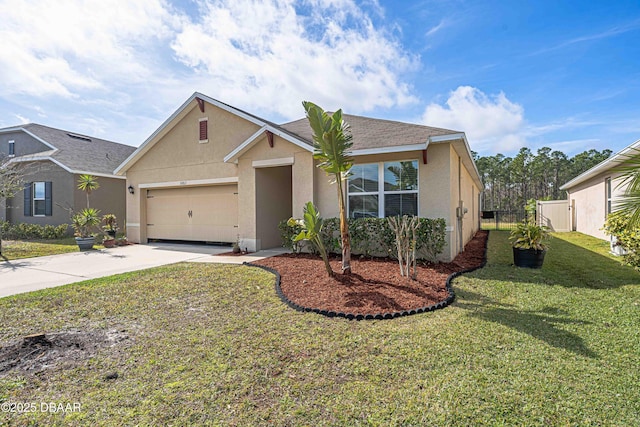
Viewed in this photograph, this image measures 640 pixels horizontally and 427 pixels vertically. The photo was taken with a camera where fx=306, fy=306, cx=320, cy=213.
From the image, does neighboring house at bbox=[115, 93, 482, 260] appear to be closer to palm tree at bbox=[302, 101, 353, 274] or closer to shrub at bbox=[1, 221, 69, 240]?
palm tree at bbox=[302, 101, 353, 274]

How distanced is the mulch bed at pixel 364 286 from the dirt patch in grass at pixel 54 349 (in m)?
2.63

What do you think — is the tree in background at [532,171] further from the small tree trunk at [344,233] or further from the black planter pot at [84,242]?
the black planter pot at [84,242]

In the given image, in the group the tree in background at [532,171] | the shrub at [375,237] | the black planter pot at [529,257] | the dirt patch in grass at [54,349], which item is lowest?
the dirt patch in grass at [54,349]

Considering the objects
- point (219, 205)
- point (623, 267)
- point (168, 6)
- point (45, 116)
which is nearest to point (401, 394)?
point (623, 267)

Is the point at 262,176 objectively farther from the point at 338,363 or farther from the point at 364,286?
the point at 338,363

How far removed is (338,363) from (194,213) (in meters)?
11.6

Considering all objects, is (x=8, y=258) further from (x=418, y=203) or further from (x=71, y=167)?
(x=418, y=203)

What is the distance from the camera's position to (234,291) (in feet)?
19.4

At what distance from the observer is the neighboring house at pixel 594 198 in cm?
1248

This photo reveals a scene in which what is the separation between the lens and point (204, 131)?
12453 millimetres

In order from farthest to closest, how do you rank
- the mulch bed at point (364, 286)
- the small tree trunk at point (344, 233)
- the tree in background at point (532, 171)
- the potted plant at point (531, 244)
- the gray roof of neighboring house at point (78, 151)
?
1. the tree in background at point (532, 171)
2. the gray roof of neighboring house at point (78, 151)
3. the potted plant at point (531, 244)
4. the small tree trunk at point (344, 233)
5. the mulch bed at point (364, 286)

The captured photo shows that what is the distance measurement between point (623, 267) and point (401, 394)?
8.54 m

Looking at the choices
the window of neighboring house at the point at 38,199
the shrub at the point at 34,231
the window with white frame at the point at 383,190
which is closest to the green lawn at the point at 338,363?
the window with white frame at the point at 383,190

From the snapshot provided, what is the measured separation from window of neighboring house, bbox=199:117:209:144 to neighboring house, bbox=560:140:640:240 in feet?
49.3
